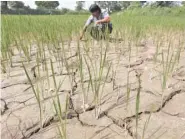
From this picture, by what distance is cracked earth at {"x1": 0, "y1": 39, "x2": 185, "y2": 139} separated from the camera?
3.72 ft

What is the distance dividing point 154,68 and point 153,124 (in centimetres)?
93

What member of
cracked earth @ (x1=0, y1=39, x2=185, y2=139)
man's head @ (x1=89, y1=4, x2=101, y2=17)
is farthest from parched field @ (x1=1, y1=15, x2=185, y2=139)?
man's head @ (x1=89, y1=4, x2=101, y2=17)

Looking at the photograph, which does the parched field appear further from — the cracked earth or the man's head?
the man's head

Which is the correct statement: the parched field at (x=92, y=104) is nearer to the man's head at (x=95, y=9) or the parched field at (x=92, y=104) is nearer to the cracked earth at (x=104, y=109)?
the cracked earth at (x=104, y=109)

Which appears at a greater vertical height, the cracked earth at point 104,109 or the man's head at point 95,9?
the man's head at point 95,9

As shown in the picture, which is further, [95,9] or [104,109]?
[95,9]

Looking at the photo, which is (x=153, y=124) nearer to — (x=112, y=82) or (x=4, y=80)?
(x=112, y=82)

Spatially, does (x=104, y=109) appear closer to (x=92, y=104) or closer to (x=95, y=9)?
(x=92, y=104)

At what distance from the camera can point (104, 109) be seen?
4.41 feet

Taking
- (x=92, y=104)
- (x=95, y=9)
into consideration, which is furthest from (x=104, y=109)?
(x=95, y=9)

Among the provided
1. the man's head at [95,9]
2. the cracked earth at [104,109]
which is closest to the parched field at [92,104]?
the cracked earth at [104,109]

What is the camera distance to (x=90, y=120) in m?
1.24

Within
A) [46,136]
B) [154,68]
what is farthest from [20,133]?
[154,68]

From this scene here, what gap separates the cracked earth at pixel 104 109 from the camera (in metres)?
1.13
